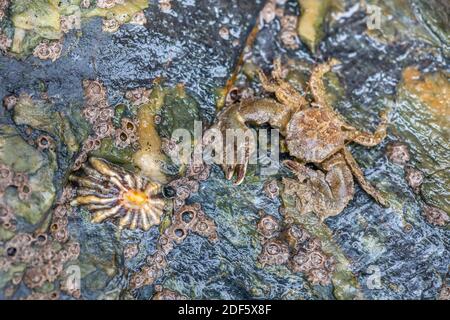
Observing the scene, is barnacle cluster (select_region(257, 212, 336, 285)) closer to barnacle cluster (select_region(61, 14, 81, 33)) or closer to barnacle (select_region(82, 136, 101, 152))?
barnacle (select_region(82, 136, 101, 152))

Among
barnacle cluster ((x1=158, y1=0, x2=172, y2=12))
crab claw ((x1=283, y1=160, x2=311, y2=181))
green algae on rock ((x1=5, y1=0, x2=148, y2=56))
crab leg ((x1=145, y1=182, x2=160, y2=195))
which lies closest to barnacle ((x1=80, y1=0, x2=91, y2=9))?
green algae on rock ((x1=5, y1=0, x2=148, y2=56))

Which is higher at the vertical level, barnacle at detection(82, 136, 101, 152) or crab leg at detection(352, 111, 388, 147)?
crab leg at detection(352, 111, 388, 147)

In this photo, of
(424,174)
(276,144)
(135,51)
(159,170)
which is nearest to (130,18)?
(135,51)

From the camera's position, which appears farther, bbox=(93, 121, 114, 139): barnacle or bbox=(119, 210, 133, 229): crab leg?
bbox=(93, 121, 114, 139): barnacle

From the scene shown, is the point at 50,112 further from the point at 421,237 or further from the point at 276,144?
the point at 421,237

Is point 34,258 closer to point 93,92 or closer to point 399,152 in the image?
point 93,92

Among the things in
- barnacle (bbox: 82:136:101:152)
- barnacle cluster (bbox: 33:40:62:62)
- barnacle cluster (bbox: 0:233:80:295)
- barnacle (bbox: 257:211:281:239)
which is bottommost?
barnacle cluster (bbox: 0:233:80:295)
